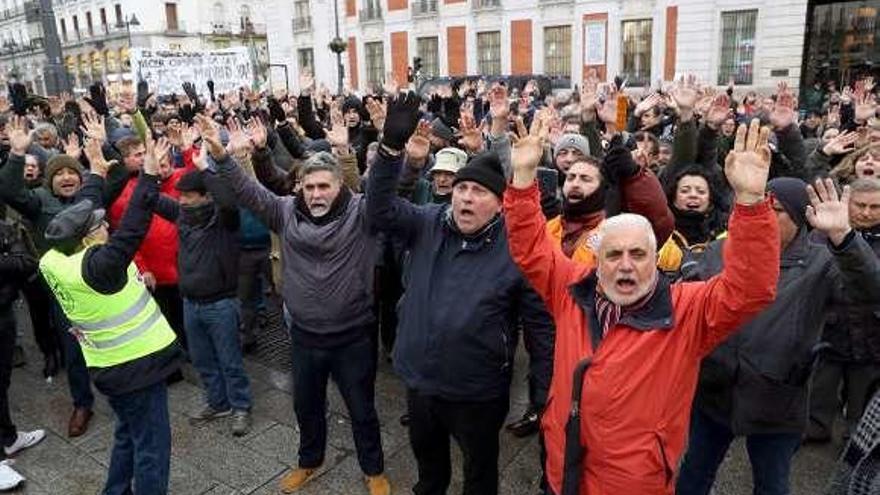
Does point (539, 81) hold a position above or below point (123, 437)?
above

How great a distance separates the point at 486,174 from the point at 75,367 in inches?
129

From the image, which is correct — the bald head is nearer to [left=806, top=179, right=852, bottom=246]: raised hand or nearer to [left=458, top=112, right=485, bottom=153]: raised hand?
[left=806, top=179, right=852, bottom=246]: raised hand

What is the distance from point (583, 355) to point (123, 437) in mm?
2498

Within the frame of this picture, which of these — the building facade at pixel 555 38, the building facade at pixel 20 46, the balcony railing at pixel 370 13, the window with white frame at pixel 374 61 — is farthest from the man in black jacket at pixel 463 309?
the building facade at pixel 20 46

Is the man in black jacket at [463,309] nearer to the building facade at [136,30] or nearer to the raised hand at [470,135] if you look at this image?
the raised hand at [470,135]

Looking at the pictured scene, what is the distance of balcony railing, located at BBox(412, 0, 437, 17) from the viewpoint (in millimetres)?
33000

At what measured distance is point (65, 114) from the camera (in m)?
8.77

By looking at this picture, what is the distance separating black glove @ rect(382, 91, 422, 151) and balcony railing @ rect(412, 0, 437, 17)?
1264 inches

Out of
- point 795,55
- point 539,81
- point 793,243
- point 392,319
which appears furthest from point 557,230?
point 795,55

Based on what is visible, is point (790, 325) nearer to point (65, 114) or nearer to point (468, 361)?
point (468, 361)

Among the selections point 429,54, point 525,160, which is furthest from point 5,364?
point 429,54

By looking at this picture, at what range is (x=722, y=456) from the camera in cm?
298

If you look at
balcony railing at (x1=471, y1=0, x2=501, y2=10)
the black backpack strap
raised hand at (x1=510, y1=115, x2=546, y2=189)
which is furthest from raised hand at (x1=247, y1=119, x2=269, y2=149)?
balcony railing at (x1=471, y1=0, x2=501, y2=10)

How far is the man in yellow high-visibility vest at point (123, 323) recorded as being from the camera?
301 centimetres
